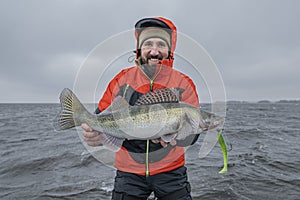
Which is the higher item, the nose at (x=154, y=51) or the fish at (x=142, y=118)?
the nose at (x=154, y=51)

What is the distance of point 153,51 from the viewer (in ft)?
13.0

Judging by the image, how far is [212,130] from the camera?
3879 millimetres

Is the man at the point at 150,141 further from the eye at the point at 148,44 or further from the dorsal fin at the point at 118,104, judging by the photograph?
the dorsal fin at the point at 118,104

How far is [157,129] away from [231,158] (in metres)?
9.96

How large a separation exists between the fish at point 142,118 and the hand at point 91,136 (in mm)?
65

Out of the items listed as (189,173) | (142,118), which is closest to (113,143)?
(142,118)

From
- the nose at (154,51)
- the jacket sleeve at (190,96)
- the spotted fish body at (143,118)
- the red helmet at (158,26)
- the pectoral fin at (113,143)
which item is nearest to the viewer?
the spotted fish body at (143,118)

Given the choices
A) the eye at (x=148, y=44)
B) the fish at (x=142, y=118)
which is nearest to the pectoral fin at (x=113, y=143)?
Answer: the fish at (x=142, y=118)

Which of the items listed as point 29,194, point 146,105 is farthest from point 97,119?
point 29,194

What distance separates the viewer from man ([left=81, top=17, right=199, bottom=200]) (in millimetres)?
3725

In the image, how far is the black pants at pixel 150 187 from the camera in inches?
145

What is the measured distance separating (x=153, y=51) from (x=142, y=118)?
3.82 ft

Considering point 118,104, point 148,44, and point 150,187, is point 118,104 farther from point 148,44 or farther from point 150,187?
point 150,187

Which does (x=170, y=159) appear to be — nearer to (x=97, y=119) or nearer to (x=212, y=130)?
(x=212, y=130)
